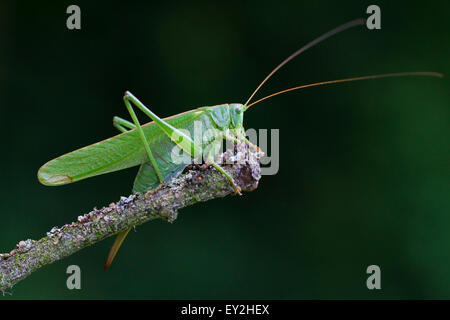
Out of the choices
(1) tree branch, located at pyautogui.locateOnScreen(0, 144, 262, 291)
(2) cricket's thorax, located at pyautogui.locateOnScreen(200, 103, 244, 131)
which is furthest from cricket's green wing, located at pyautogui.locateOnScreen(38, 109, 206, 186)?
(1) tree branch, located at pyautogui.locateOnScreen(0, 144, 262, 291)

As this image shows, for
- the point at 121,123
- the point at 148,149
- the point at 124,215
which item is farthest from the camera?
the point at 121,123

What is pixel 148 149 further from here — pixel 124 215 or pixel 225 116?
pixel 225 116

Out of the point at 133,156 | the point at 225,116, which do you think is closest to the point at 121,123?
the point at 133,156

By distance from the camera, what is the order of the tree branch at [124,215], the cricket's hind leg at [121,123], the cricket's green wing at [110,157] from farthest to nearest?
the cricket's hind leg at [121,123]
the cricket's green wing at [110,157]
the tree branch at [124,215]

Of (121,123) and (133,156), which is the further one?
(121,123)

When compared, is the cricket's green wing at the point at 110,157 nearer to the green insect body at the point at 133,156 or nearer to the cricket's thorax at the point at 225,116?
the green insect body at the point at 133,156

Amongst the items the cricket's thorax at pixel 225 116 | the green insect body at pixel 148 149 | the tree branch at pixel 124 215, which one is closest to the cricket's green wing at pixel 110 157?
the green insect body at pixel 148 149

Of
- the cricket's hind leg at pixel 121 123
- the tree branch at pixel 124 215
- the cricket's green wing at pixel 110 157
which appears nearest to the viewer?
the tree branch at pixel 124 215

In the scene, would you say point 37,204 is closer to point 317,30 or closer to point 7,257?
point 7,257
